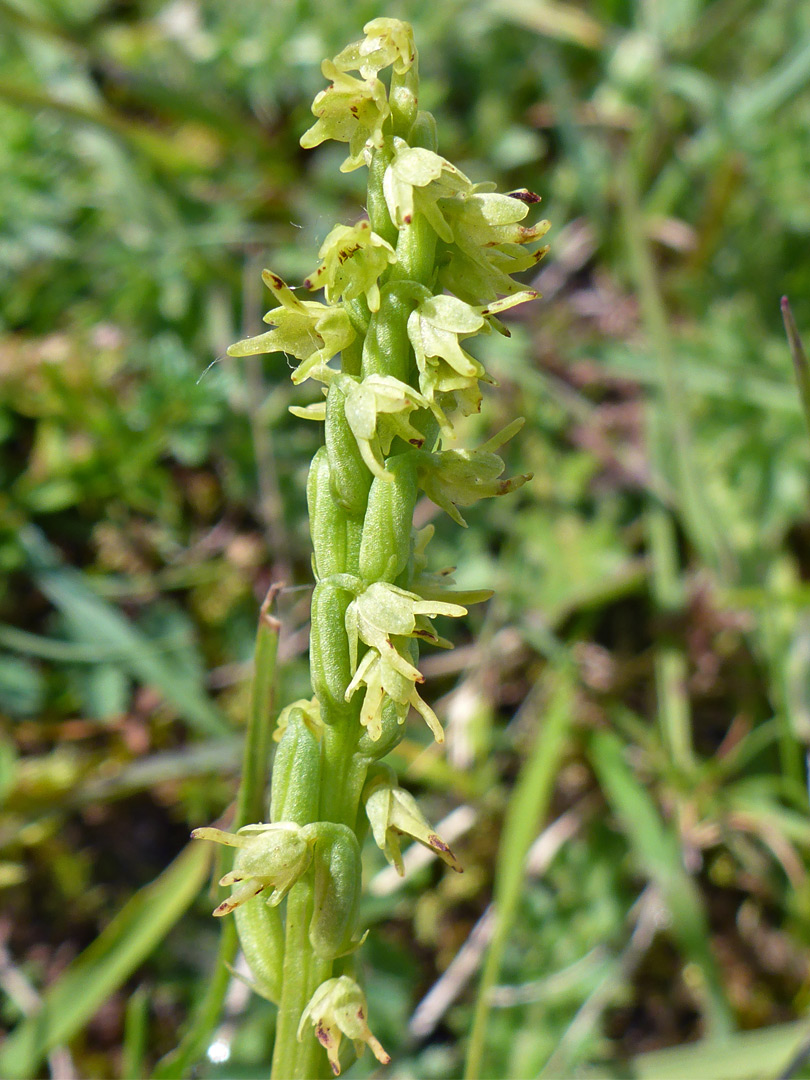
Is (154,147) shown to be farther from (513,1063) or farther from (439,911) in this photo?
(513,1063)

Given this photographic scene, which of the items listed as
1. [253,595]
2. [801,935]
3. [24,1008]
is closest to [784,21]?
[253,595]

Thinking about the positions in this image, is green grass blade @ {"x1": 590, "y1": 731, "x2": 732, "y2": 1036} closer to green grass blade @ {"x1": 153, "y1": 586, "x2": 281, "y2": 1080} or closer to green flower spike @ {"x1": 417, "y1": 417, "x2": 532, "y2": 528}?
green grass blade @ {"x1": 153, "y1": 586, "x2": 281, "y2": 1080}

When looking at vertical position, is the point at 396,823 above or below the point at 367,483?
below

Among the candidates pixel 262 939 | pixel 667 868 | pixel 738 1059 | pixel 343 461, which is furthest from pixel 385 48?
pixel 738 1059

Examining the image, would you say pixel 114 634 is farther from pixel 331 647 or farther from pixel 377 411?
pixel 377 411

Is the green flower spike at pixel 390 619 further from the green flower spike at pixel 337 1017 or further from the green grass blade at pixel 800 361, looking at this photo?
the green grass blade at pixel 800 361

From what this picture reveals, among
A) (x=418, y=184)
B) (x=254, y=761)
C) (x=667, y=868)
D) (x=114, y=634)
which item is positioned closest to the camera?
(x=418, y=184)
